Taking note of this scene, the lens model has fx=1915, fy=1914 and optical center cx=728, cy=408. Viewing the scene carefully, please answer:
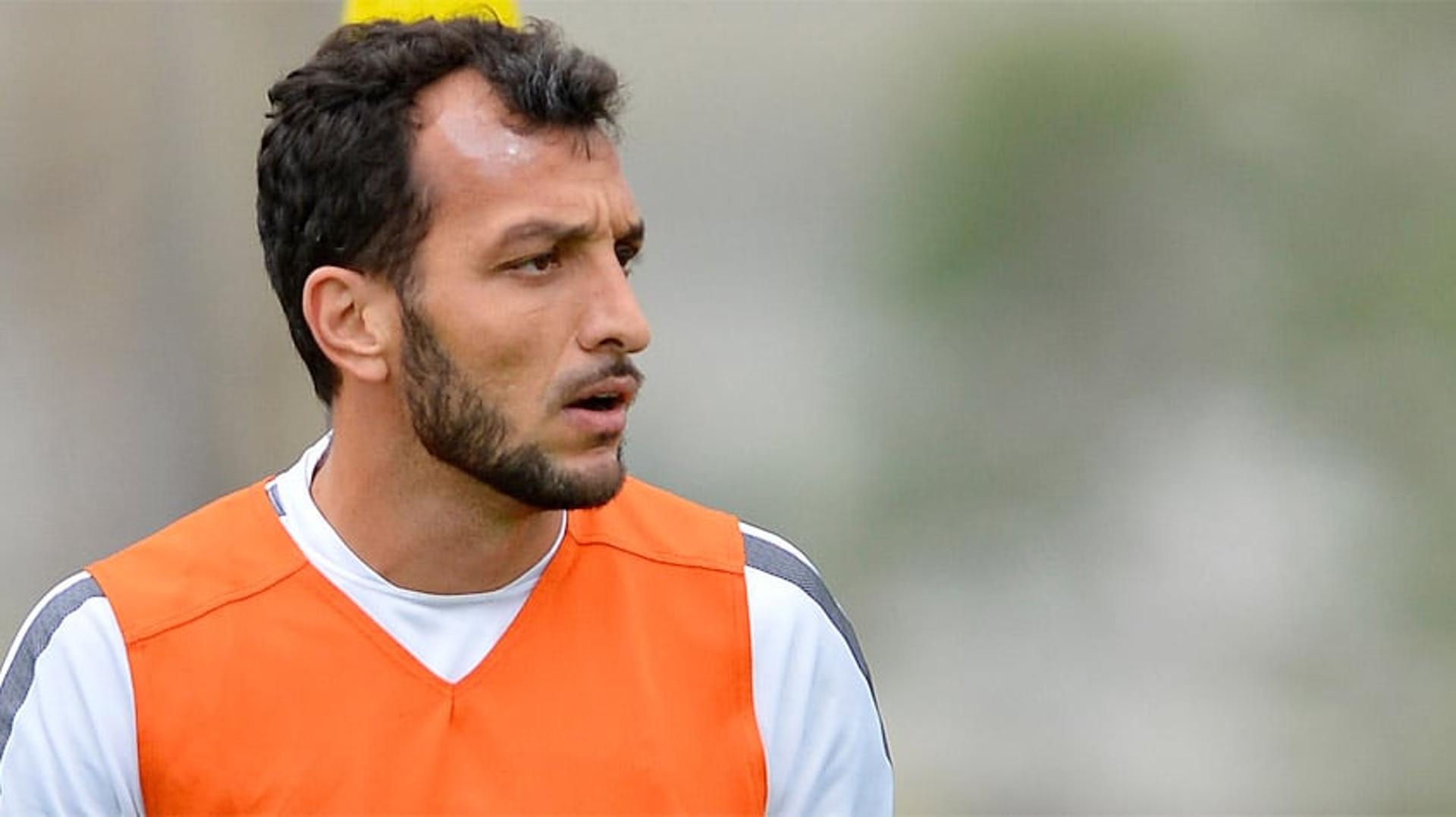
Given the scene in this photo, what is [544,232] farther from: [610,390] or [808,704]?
[808,704]

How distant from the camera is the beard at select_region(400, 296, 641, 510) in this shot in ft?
5.17

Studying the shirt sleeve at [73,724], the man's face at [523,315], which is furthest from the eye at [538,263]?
the shirt sleeve at [73,724]

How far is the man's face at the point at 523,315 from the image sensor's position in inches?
61.7

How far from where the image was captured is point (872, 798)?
1.72 m

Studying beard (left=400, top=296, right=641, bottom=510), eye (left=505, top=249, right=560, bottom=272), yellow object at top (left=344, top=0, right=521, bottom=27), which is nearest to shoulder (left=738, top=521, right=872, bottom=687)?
beard (left=400, top=296, right=641, bottom=510)

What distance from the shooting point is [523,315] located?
1.56m

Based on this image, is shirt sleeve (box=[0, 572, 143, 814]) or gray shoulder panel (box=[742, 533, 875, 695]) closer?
shirt sleeve (box=[0, 572, 143, 814])

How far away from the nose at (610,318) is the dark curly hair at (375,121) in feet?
0.48

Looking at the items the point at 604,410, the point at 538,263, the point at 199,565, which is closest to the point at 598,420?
the point at 604,410

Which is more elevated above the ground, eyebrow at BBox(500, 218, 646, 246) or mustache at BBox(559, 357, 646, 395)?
eyebrow at BBox(500, 218, 646, 246)

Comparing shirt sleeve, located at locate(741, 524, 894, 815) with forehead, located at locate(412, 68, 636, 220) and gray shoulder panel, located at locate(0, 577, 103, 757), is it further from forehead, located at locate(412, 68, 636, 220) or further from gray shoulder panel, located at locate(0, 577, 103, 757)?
gray shoulder panel, located at locate(0, 577, 103, 757)

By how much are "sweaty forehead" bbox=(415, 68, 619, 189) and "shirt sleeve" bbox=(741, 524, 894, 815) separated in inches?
15.8

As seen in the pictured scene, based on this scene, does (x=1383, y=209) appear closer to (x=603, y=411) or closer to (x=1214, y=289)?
(x=1214, y=289)

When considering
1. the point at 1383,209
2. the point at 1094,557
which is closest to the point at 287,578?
the point at 1094,557
